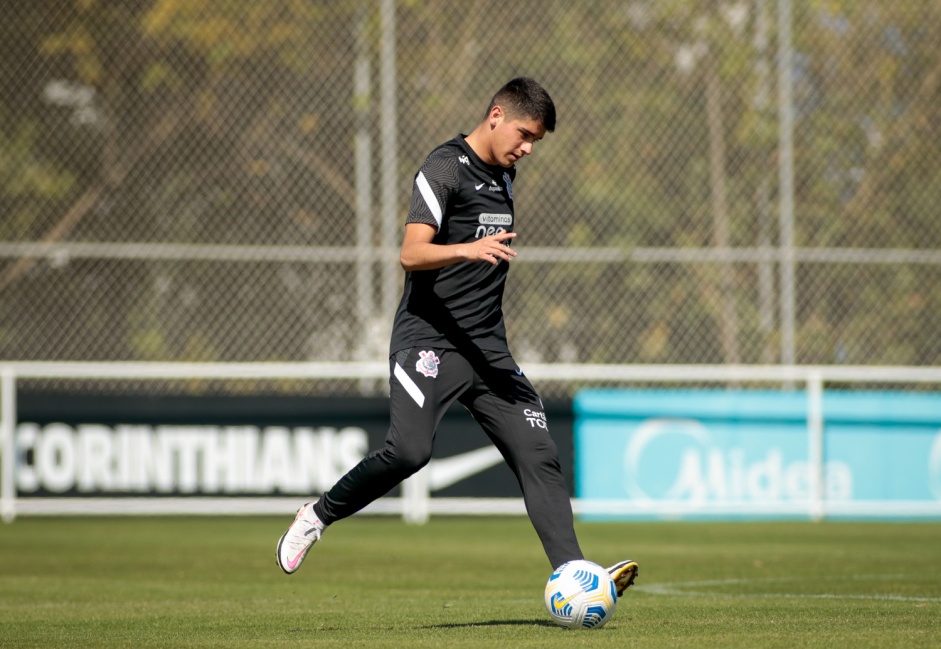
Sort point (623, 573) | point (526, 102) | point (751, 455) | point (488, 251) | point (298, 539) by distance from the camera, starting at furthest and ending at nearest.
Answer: point (751, 455) < point (298, 539) < point (526, 102) < point (623, 573) < point (488, 251)

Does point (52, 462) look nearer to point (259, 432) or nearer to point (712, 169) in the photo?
point (259, 432)

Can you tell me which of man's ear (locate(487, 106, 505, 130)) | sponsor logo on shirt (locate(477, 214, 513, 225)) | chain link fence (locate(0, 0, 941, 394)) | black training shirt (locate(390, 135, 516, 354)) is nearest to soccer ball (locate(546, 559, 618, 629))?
black training shirt (locate(390, 135, 516, 354))

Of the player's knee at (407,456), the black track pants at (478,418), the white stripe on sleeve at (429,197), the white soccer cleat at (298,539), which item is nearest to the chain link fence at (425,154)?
the white soccer cleat at (298,539)

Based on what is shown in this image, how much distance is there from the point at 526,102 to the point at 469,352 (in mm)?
1062

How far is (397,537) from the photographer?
12047 millimetres

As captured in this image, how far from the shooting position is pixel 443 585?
325 inches

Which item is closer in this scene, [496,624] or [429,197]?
[429,197]

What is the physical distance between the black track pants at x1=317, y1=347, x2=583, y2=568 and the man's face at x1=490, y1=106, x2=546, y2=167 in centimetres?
84

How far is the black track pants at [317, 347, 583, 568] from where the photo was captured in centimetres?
597

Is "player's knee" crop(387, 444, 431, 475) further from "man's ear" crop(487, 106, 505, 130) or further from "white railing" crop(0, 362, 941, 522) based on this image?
"white railing" crop(0, 362, 941, 522)

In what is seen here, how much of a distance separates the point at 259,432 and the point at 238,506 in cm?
72

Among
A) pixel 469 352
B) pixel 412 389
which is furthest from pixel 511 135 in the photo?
pixel 412 389

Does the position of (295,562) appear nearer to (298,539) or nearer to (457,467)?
(298,539)

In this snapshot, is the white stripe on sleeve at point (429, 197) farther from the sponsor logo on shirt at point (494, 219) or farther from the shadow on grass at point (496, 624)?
the shadow on grass at point (496, 624)
